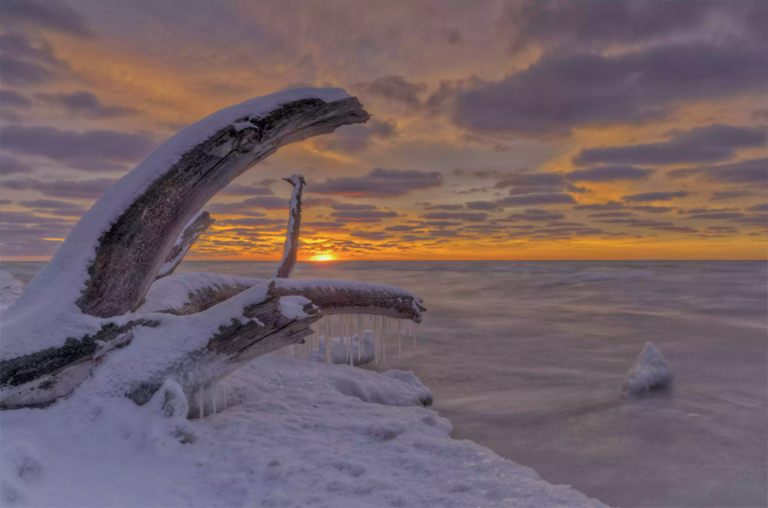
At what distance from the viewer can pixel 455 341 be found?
11289 millimetres

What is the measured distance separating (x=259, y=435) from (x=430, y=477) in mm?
1252

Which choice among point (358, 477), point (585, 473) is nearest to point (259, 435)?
point (358, 477)

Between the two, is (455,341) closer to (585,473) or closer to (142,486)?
(585,473)

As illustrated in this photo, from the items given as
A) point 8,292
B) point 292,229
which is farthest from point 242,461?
point 8,292

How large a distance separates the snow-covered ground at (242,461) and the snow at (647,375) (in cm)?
408

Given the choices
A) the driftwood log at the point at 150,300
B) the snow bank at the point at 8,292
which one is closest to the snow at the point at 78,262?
the driftwood log at the point at 150,300

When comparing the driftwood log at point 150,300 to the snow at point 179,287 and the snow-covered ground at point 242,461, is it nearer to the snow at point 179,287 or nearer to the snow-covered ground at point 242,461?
the snow at point 179,287

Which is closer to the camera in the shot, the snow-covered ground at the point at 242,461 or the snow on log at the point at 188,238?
the snow-covered ground at the point at 242,461

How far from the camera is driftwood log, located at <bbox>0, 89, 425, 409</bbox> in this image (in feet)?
8.13

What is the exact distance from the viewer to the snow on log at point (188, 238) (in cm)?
541

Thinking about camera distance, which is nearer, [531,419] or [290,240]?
[531,419]

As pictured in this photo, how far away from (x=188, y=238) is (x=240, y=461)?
13.2 ft

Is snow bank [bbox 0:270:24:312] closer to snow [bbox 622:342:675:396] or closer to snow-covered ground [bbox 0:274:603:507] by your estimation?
snow-covered ground [bbox 0:274:603:507]

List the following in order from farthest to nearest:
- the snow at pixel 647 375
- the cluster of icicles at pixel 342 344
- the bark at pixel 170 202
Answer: the snow at pixel 647 375
the cluster of icicles at pixel 342 344
the bark at pixel 170 202
